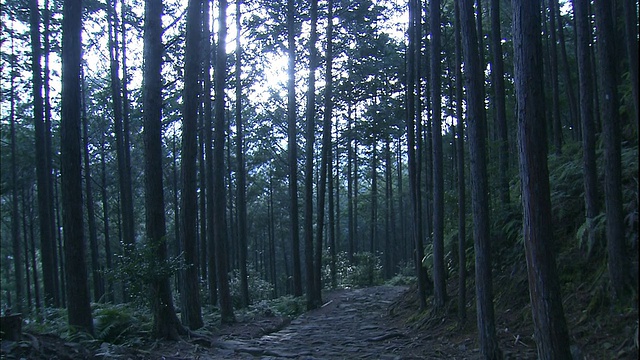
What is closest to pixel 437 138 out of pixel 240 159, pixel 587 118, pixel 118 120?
pixel 587 118

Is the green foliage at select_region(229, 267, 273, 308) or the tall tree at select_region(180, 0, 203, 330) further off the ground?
the tall tree at select_region(180, 0, 203, 330)

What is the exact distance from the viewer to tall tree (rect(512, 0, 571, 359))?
5.55m

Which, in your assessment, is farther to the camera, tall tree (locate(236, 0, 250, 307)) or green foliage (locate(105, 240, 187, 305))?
tall tree (locate(236, 0, 250, 307))

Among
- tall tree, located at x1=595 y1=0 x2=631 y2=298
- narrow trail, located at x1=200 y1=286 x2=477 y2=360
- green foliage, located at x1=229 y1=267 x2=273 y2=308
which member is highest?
tall tree, located at x1=595 y1=0 x2=631 y2=298

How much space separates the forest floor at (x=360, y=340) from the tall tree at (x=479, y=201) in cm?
58

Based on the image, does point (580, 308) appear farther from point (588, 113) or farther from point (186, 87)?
point (186, 87)

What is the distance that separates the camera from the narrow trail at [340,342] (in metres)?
9.17

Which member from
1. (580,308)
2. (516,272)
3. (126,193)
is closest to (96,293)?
(126,193)

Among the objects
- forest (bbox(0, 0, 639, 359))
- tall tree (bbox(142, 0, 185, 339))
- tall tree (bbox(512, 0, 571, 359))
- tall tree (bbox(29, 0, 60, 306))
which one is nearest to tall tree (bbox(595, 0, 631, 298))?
forest (bbox(0, 0, 639, 359))

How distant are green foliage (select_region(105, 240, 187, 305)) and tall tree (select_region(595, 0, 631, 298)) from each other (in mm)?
7435

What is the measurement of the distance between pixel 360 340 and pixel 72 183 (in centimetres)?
688

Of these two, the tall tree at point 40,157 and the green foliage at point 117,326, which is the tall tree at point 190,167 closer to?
the green foliage at point 117,326

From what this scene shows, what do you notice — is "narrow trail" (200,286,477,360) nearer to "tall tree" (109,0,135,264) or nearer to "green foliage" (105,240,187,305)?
"green foliage" (105,240,187,305)

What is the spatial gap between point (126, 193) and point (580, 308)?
1746 cm
